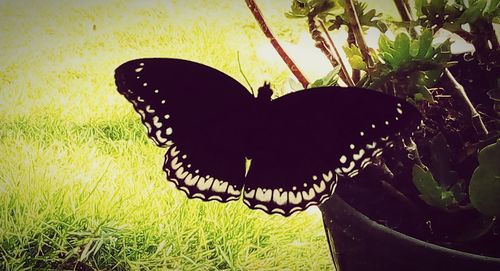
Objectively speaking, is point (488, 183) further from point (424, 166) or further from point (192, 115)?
point (192, 115)

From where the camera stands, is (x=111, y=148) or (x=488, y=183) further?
(x=111, y=148)

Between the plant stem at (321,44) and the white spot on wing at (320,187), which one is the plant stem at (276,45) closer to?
the plant stem at (321,44)

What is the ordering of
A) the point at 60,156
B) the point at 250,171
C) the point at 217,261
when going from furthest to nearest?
the point at 60,156 < the point at 217,261 < the point at 250,171

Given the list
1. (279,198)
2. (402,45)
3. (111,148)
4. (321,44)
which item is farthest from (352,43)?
(111,148)

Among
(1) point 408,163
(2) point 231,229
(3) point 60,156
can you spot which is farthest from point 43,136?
(1) point 408,163

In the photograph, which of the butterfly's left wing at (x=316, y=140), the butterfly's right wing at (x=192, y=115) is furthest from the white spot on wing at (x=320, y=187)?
the butterfly's right wing at (x=192, y=115)

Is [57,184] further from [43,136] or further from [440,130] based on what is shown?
[440,130]
